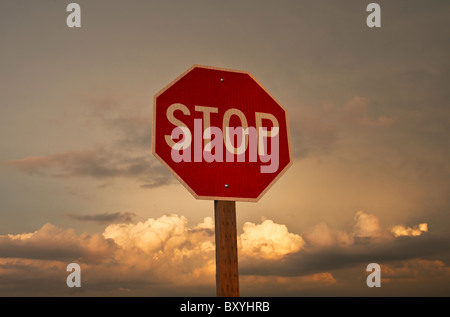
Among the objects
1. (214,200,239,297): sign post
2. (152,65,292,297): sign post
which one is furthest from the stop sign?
(214,200,239,297): sign post

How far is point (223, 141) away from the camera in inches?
266

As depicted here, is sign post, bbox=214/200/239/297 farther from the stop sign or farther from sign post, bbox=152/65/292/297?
the stop sign

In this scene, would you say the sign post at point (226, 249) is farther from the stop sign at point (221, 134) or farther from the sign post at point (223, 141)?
the stop sign at point (221, 134)

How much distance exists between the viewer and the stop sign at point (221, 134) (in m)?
6.43

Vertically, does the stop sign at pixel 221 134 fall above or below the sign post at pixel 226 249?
above

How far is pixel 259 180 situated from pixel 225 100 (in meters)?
1.38

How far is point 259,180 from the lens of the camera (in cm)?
673

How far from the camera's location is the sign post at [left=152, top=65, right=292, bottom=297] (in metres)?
6.41

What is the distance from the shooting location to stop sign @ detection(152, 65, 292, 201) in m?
6.43

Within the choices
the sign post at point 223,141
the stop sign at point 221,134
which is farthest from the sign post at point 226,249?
the stop sign at point 221,134

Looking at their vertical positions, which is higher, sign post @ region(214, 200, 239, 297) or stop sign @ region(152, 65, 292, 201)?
stop sign @ region(152, 65, 292, 201)

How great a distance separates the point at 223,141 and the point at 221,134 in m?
0.11
